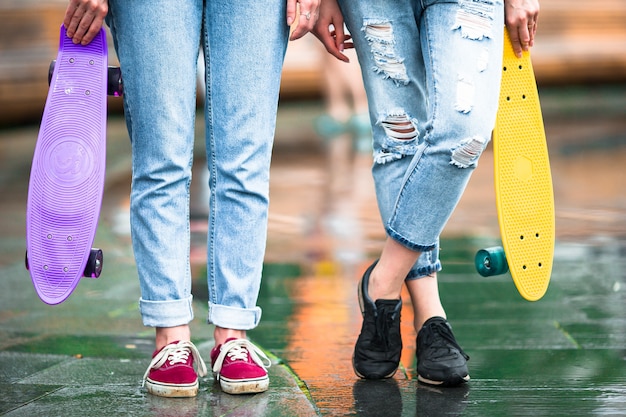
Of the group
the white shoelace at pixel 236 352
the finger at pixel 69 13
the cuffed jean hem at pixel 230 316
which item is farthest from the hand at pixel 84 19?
the white shoelace at pixel 236 352

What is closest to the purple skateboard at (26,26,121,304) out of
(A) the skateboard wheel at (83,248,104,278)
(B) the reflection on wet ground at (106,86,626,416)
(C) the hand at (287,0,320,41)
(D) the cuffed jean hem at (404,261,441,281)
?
(A) the skateboard wheel at (83,248,104,278)

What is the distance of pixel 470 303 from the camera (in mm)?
4266

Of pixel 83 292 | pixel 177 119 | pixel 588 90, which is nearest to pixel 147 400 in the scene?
pixel 177 119

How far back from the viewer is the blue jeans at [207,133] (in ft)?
9.68

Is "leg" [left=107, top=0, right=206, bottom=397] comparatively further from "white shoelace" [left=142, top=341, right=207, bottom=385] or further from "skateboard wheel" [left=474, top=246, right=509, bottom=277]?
"skateboard wheel" [left=474, top=246, right=509, bottom=277]

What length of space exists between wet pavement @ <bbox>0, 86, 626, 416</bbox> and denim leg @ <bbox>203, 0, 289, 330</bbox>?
12.0 inches

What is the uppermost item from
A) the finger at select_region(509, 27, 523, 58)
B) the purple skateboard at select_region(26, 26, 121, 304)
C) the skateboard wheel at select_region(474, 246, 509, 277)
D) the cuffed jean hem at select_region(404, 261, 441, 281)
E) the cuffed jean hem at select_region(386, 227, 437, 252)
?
the finger at select_region(509, 27, 523, 58)

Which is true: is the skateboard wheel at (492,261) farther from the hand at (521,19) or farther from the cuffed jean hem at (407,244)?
the hand at (521,19)

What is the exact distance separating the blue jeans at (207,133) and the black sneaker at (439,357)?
50cm

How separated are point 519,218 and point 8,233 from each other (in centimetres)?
362

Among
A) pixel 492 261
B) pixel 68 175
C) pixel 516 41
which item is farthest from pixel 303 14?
pixel 492 261

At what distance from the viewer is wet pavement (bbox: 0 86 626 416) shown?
9.71ft

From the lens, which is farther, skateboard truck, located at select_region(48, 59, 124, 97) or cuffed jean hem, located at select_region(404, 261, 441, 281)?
cuffed jean hem, located at select_region(404, 261, 441, 281)

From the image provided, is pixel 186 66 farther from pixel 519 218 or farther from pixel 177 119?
pixel 519 218
